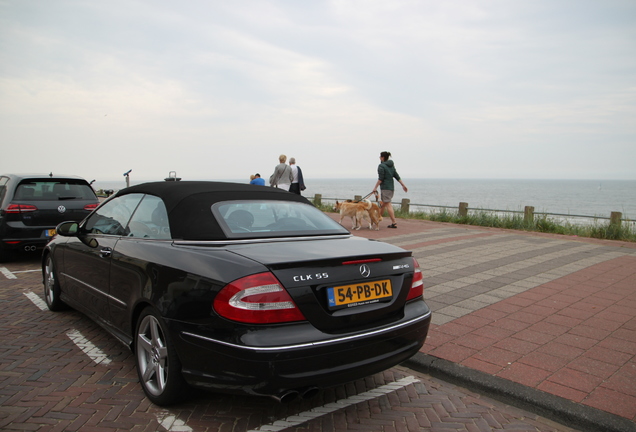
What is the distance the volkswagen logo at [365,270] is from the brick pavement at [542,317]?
1.45 meters

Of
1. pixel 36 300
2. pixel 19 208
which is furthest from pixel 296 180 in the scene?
pixel 36 300

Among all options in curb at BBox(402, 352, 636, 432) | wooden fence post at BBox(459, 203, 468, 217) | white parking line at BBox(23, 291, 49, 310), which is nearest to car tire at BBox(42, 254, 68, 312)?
white parking line at BBox(23, 291, 49, 310)

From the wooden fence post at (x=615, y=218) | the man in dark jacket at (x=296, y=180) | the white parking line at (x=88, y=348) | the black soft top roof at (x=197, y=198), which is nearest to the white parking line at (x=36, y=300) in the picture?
the white parking line at (x=88, y=348)

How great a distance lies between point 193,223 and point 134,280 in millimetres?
619

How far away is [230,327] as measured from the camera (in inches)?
101

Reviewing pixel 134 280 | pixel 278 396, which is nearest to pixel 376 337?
pixel 278 396

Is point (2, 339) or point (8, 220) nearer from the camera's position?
point (2, 339)

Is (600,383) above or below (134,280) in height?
below

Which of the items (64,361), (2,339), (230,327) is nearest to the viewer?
(230,327)

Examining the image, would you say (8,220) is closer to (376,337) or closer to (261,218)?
(261,218)

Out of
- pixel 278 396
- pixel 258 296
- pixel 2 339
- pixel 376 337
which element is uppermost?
pixel 258 296

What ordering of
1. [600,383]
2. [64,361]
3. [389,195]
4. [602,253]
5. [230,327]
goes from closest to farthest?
[230,327] < [600,383] < [64,361] < [602,253] < [389,195]

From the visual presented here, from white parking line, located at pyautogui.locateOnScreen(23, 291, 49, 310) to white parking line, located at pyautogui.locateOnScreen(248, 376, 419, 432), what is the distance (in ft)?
12.6

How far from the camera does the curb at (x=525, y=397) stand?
2959mm
